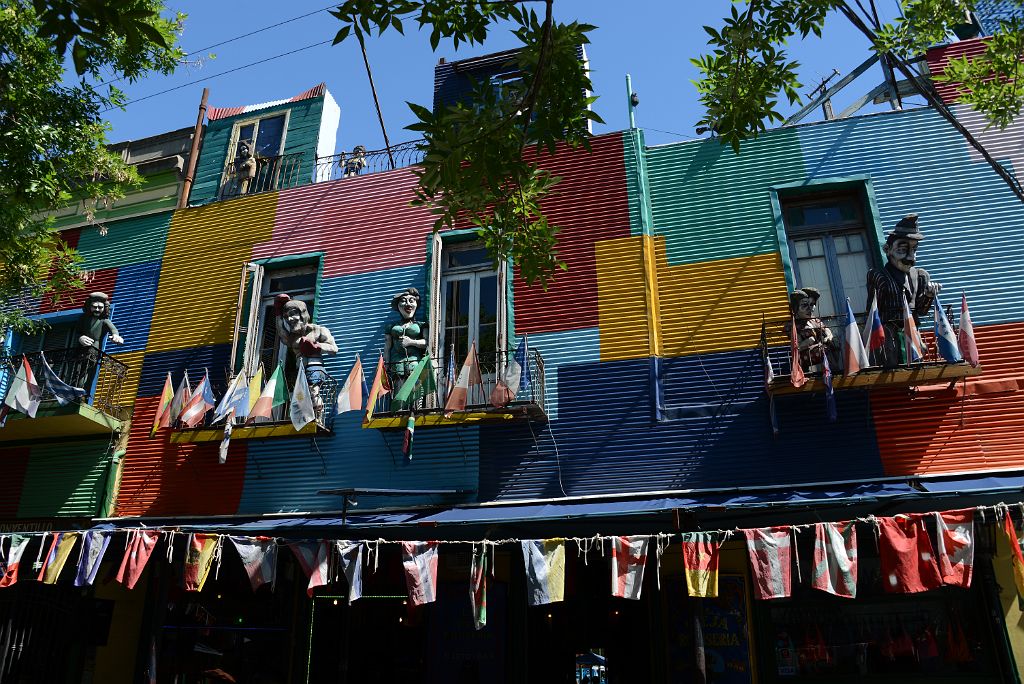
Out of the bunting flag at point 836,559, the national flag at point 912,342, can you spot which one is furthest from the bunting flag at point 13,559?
the national flag at point 912,342

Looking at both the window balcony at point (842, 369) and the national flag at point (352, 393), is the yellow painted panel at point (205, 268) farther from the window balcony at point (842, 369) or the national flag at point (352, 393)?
the window balcony at point (842, 369)

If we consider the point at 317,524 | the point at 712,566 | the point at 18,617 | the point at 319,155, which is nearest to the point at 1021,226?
the point at 712,566

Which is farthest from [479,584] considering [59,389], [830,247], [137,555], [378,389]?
[59,389]

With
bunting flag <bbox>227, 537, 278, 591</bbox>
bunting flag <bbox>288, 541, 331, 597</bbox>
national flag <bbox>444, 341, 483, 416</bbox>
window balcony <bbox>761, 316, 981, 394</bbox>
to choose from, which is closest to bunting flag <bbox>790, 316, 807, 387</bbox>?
window balcony <bbox>761, 316, 981, 394</bbox>

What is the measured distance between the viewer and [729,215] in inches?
436

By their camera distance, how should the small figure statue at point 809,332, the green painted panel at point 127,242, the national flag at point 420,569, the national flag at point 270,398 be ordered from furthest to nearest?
the green painted panel at point 127,242, the national flag at point 270,398, the small figure statue at point 809,332, the national flag at point 420,569

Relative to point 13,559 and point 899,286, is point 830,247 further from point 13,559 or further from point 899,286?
point 13,559

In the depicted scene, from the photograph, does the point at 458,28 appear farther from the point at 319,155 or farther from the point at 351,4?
the point at 319,155

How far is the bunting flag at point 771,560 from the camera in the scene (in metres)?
7.50

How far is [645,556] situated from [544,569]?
1.06 m

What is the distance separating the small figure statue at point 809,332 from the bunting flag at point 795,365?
13cm

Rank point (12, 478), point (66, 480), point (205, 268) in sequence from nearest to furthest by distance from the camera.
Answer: point (66, 480), point (12, 478), point (205, 268)

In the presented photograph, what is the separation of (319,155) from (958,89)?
10266 mm

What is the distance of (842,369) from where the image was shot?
9531 millimetres
